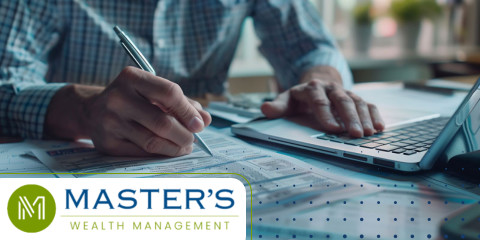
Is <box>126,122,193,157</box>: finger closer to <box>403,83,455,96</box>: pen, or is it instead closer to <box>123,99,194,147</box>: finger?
<box>123,99,194,147</box>: finger

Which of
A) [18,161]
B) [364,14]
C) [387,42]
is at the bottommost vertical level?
[18,161]

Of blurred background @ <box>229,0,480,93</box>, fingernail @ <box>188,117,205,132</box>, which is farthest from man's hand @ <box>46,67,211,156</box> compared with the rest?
blurred background @ <box>229,0,480,93</box>

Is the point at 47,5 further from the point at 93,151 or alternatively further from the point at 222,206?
the point at 222,206

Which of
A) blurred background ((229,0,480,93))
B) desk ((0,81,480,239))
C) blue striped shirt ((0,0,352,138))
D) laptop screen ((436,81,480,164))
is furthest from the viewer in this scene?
blurred background ((229,0,480,93))

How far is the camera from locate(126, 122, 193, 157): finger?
0.46m

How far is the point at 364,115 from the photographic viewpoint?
55 centimetres

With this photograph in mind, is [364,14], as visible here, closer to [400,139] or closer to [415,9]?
[415,9]

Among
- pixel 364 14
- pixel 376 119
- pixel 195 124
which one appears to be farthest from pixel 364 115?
pixel 364 14

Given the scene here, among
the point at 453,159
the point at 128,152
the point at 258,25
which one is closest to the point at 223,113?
the point at 128,152

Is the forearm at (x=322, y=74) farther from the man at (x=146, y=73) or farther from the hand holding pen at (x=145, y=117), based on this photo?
the hand holding pen at (x=145, y=117)

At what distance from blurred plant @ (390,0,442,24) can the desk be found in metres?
2.13

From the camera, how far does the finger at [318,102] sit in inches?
21.1

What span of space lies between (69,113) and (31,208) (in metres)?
0.26

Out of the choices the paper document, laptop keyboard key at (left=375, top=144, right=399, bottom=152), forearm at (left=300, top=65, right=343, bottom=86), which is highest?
forearm at (left=300, top=65, right=343, bottom=86)
